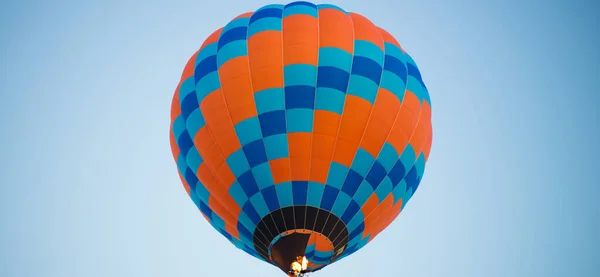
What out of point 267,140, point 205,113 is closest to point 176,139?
point 205,113

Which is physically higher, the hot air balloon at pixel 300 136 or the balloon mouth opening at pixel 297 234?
the hot air balloon at pixel 300 136

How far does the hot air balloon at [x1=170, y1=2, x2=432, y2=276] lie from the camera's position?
9.02 metres

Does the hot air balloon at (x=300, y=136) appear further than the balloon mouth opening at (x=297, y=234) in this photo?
Yes

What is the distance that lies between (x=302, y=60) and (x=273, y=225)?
237cm

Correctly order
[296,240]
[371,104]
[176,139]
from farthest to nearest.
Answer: [176,139], [371,104], [296,240]

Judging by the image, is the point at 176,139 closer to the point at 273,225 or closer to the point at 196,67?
the point at 196,67

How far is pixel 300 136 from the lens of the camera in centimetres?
915

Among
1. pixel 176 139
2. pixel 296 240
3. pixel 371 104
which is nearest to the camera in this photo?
pixel 296 240

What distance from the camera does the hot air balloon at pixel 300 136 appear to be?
9.02 m

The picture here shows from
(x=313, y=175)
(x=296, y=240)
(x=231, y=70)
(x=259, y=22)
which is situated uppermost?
(x=259, y=22)

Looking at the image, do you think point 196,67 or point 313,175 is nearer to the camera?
point 313,175

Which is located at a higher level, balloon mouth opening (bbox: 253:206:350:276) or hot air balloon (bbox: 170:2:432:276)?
hot air balloon (bbox: 170:2:432:276)

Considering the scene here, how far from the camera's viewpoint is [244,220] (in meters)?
9.31

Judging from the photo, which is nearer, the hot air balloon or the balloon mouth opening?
the balloon mouth opening
